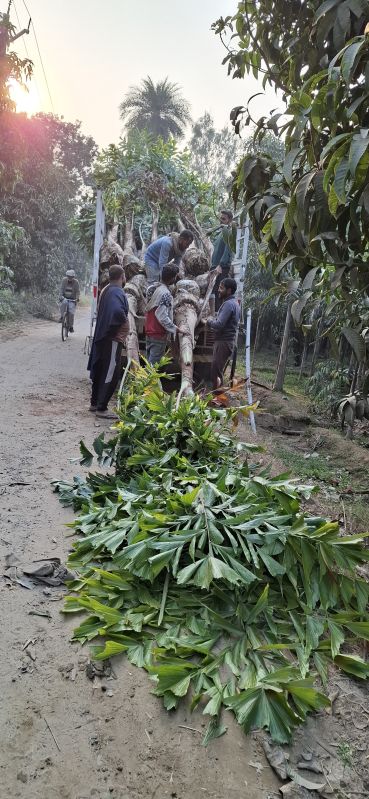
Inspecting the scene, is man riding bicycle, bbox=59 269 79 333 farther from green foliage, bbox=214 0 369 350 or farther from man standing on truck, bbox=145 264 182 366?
green foliage, bbox=214 0 369 350

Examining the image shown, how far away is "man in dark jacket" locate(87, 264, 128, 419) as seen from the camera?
6.35m

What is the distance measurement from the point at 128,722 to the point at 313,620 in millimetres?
935

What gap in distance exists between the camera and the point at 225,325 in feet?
22.8

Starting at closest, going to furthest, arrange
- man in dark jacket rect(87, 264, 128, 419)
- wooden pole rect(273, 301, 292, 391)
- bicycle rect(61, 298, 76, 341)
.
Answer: man in dark jacket rect(87, 264, 128, 419) → wooden pole rect(273, 301, 292, 391) → bicycle rect(61, 298, 76, 341)

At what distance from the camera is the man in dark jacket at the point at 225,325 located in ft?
22.5

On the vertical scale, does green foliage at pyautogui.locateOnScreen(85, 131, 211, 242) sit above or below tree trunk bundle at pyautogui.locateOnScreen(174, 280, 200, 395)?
above

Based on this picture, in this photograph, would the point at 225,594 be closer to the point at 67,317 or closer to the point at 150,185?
the point at 150,185

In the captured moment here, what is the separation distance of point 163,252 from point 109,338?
1.59 metres

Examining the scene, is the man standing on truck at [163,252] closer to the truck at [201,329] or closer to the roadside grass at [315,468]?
the truck at [201,329]

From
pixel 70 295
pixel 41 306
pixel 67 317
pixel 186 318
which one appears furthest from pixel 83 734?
pixel 41 306

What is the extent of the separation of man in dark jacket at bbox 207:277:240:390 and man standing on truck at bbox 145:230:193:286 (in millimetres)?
784

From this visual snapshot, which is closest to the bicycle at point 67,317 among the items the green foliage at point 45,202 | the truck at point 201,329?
the green foliage at point 45,202

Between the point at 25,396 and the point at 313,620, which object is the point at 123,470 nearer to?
the point at 313,620

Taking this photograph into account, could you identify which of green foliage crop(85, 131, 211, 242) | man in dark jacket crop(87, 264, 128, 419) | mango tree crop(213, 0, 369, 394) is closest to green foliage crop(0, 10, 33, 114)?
green foliage crop(85, 131, 211, 242)
